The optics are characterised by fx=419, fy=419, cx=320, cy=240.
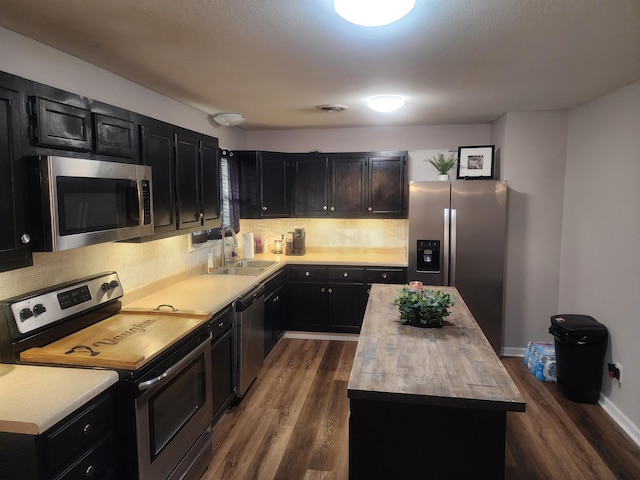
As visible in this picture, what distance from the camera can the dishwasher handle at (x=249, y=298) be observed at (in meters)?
3.15

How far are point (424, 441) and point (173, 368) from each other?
1.25 meters

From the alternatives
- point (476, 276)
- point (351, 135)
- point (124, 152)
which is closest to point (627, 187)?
point (476, 276)

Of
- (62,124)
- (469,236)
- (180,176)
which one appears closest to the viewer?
(62,124)

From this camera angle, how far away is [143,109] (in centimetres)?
303

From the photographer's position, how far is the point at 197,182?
3109mm

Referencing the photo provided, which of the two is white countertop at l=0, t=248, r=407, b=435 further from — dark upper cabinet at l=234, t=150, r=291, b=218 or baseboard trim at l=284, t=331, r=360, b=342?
baseboard trim at l=284, t=331, r=360, b=342

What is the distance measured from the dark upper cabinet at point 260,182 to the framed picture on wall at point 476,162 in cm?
195

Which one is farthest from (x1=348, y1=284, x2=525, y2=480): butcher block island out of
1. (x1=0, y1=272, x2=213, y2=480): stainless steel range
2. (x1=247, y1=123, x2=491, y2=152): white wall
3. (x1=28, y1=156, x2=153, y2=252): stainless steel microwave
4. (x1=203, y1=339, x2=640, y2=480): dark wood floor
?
(x1=247, y1=123, x2=491, y2=152): white wall

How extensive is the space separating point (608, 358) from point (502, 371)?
2.09 meters

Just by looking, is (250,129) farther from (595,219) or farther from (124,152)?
(595,219)

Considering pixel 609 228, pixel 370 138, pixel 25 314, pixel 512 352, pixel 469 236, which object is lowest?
pixel 512 352

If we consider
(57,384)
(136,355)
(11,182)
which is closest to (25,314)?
(57,384)

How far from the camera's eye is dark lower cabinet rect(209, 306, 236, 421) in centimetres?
A: 282

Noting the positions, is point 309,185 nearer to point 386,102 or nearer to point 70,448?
point 386,102
